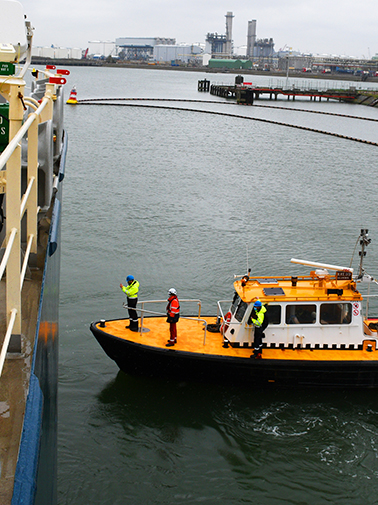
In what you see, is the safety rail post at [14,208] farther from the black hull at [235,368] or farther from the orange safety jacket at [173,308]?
the black hull at [235,368]

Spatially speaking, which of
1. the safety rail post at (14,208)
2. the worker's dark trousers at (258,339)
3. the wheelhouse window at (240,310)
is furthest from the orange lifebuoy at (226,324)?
the safety rail post at (14,208)

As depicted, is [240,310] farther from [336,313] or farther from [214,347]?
[336,313]

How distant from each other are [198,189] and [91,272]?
14428 millimetres

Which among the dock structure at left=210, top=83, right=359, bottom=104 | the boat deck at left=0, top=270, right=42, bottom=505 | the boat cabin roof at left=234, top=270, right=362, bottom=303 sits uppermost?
the dock structure at left=210, top=83, right=359, bottom=104

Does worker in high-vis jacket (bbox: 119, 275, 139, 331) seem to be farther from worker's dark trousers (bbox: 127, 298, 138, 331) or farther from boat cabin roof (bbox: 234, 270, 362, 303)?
boat cabin roof (bbox: 234, 270, 362, 303)

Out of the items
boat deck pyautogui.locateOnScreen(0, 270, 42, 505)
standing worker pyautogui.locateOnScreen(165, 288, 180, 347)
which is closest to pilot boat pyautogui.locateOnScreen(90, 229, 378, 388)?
standing worker pyautogui.locateOnScreen(165, 288, 180, 347)

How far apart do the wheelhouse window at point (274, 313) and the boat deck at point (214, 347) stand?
0.67 m

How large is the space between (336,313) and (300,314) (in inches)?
32.6

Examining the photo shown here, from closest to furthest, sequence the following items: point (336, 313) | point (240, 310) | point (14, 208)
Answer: point (14, 208) → point (240, 310) → point (336, 313)

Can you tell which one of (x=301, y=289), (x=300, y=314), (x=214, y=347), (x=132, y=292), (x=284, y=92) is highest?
(x=284, y=92)

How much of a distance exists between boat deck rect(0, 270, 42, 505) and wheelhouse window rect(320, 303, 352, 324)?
8.92 metres

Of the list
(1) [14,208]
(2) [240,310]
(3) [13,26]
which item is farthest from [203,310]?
(1) [14,208]

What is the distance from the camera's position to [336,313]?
12.1 metres

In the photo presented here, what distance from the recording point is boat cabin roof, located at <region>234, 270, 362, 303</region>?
11.8 metres
